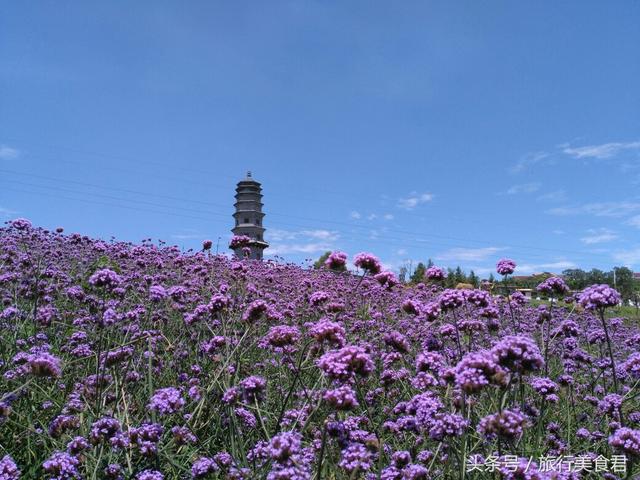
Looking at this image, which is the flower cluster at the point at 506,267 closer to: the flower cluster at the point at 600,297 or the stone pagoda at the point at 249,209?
the flower cluster at the point at 600,297

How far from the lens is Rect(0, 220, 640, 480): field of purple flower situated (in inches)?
105

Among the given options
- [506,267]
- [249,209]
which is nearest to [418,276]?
[506,267]

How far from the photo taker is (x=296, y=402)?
4836mm

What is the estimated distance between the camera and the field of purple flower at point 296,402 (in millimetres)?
2670

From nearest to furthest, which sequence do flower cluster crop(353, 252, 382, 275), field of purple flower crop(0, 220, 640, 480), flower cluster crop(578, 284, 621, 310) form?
field of purple flower crop(0, 220, 640, 480) → flower cluster crop(578, 284, 621, 310) → flower cluster crop(353, 252, 382, 275)

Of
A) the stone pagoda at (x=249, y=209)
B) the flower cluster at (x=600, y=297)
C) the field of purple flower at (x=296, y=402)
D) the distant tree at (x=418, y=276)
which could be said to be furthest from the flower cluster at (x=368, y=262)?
the stone pagoda at (x=249, y=209)

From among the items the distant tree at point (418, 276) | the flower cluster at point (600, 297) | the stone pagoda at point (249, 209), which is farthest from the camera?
the stone pagoda at point (249, 209)

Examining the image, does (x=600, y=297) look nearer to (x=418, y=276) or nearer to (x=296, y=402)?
(x=296, y=402)

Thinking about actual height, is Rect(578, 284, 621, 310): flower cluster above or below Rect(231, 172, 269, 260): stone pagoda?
below

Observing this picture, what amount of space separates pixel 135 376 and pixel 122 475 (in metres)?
1.84

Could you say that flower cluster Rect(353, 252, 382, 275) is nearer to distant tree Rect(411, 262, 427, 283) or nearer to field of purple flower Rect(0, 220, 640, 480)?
field of purple flower Rect(0, 220, 640, 480)

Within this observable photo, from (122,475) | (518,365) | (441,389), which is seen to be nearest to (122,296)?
(122,475)

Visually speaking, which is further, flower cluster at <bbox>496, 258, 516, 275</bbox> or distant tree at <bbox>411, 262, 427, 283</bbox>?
distant tree at <bbox>411, 262, 427, 283</bbox>

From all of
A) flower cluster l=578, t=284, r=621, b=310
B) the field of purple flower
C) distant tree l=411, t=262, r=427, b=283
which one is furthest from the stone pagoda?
flower cluster l=578, t=284, r=621, b=310
